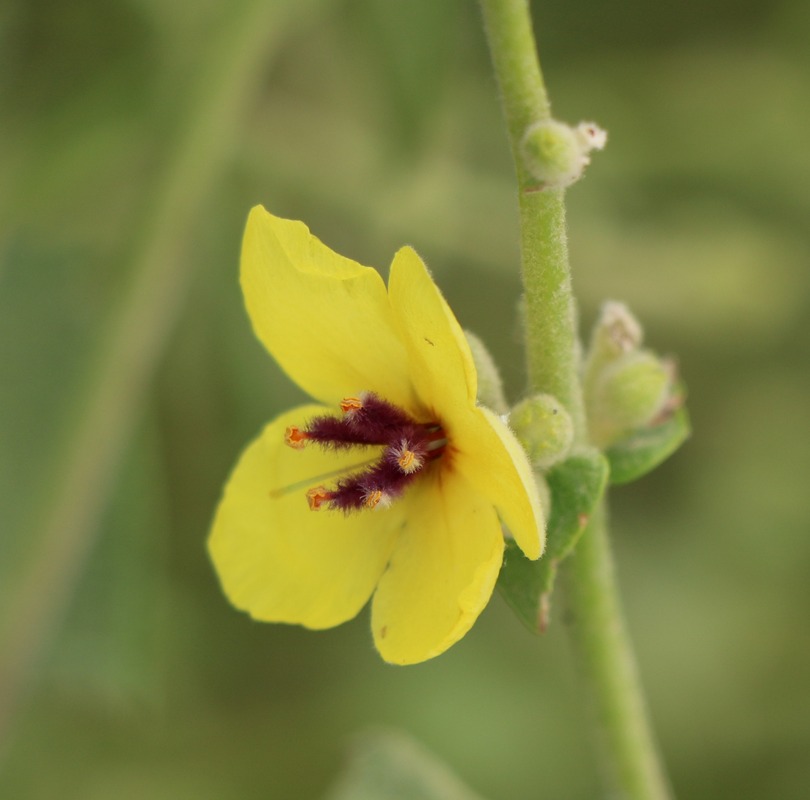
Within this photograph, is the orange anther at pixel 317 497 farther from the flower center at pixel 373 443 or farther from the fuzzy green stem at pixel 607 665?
the fuzzy green stem at pixel 607 665

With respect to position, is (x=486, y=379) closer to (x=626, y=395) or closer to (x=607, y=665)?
(x=626, y=395)

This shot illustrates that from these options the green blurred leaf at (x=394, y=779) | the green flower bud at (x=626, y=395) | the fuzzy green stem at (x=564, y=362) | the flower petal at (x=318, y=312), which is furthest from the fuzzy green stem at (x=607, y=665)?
the green blurred leaf at (x=394, y=779)

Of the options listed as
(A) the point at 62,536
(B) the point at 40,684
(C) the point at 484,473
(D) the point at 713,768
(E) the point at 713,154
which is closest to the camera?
(C) the point at 484,473

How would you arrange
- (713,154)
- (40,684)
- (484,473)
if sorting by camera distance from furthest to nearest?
(713,154) → (40,684) → (484,473)

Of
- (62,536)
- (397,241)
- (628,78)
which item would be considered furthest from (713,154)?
(62,536)

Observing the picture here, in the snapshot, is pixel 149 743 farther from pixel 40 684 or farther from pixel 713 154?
pixel 713 154

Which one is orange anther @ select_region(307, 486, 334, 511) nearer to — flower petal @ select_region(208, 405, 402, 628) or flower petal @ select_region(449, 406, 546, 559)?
flower petal @ select_region(208, 405, 402, 628)

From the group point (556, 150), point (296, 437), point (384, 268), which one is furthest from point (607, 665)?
point (384, 268)

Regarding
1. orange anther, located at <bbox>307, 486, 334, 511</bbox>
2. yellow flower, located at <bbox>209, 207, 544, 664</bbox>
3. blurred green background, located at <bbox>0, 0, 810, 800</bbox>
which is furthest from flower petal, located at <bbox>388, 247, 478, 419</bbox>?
blurred green background, located at <bbox>0, 0, 810, 800</bbox>
